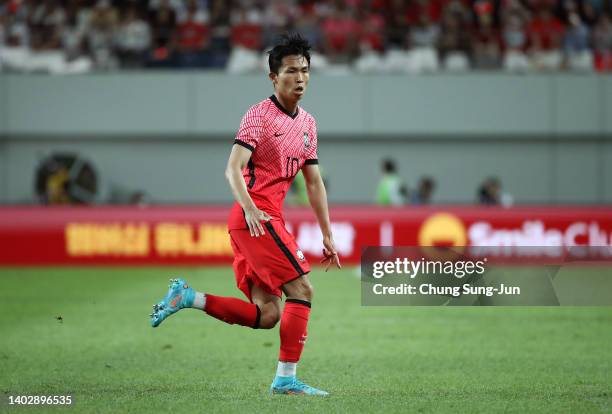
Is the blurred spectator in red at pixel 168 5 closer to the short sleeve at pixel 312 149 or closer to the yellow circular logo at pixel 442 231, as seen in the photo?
the yellow circular logo at pixel 442 231

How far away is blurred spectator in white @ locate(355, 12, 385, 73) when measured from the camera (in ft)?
78.7

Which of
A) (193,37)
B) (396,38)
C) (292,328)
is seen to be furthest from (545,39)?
(292,328)

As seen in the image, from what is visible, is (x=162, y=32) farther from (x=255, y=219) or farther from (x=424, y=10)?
(x=255, y=219)

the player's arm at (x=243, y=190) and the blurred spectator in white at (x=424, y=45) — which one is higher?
the blurred spectator in white at (x=424, y=45)

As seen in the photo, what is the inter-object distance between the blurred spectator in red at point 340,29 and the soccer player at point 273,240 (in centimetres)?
1671

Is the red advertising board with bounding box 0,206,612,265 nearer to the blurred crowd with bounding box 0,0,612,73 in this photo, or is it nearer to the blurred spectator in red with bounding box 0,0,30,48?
the blurred crowd with bounding box 0,0,612,73

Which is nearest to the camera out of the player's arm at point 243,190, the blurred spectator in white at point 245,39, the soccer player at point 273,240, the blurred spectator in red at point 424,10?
the player's arm at point 243,190

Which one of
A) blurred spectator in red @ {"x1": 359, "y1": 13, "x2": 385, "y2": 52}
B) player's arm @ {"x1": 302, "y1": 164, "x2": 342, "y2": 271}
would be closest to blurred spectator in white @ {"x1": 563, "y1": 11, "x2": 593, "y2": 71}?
blurred spectator in red @ {"x1": 359, "y1": 13, "x2": 385, "y2": 52}

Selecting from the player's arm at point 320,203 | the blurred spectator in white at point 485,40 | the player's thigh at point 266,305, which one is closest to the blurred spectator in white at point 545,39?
the blurred spectator in white at point 485,40

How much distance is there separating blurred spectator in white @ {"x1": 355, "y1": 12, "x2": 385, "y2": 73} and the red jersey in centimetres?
1699

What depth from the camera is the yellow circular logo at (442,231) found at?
20125 mm

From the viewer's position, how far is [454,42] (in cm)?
2436

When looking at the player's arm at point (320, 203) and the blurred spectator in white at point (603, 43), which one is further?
the blurred spectator in white at point (603, 43)

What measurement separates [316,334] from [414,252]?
10.9ft
